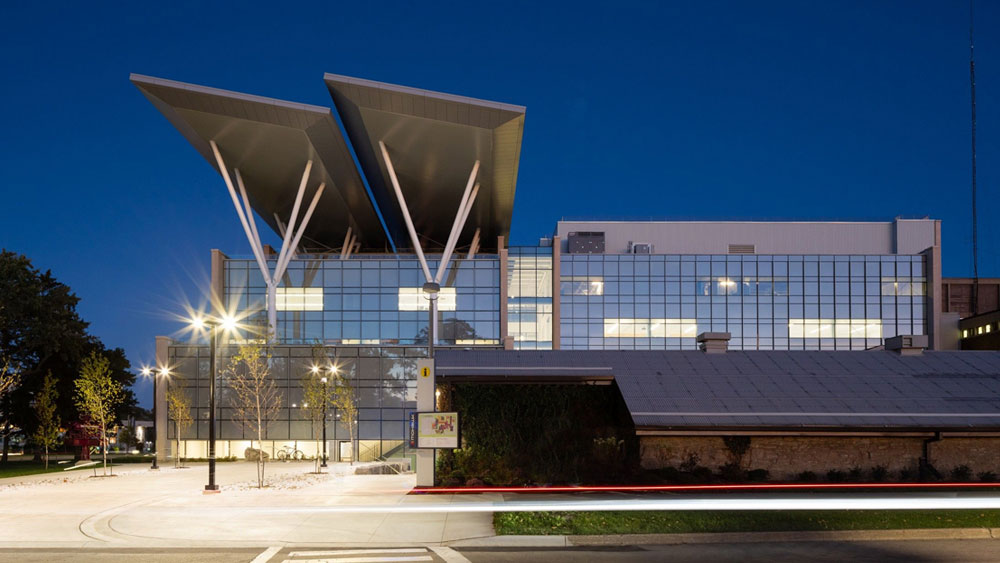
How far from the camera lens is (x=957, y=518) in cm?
1472

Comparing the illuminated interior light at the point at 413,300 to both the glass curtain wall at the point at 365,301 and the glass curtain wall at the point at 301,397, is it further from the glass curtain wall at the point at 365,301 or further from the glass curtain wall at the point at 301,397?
the glass curtain wall at the point at 301,397

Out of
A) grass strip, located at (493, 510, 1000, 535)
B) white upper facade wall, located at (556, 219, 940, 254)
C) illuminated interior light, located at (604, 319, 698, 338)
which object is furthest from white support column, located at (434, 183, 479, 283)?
grass strip, located at (493, 510, 1000, 535)

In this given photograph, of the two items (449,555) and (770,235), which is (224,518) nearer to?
(449,555)

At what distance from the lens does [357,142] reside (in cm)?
5662

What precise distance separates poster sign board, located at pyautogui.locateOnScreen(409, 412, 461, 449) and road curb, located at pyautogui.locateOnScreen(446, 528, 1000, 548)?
28.6ft

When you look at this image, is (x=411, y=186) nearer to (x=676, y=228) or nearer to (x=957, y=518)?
(x=676, y=228)

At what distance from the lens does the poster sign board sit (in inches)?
891

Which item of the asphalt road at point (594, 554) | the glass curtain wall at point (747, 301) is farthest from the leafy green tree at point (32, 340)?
the asphalt road at point (594, 554)

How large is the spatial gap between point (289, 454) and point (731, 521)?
40695 millimetres

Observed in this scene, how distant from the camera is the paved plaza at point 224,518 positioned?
14367 mm

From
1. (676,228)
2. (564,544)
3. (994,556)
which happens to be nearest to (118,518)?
(564,544)

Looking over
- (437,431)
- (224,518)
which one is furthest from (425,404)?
(224,518)

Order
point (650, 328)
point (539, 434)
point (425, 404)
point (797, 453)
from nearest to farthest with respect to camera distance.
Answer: point (797, 453)
point (425, 404)
point (539, 434)
point (650, 328)

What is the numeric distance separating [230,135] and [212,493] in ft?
112
